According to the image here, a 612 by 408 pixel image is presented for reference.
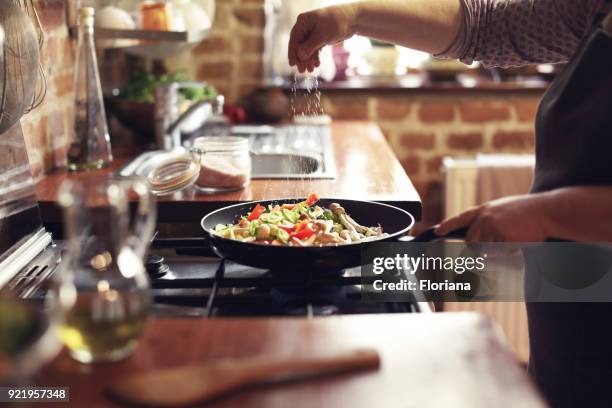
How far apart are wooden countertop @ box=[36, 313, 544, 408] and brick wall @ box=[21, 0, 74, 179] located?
1.03 meters

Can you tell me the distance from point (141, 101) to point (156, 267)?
1303mm

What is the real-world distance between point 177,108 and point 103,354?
5.34ft

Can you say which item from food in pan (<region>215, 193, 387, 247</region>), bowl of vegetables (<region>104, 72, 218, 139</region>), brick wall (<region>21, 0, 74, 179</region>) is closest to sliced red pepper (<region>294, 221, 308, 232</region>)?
food in pan (<region>215, 193, 387, 247</region>)

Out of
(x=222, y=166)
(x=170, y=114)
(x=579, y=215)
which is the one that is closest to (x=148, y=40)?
(x=170, y=114)

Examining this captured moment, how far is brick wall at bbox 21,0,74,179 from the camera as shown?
5.95ft

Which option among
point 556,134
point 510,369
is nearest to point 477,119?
point 556,134

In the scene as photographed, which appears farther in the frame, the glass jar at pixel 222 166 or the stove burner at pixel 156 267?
the glass jar at pixel 222 166

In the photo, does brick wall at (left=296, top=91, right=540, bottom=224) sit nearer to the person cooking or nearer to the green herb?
the green herb

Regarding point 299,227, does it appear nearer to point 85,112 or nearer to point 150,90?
point 85,112

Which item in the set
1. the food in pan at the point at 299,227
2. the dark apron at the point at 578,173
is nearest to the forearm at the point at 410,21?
the dark apron at the point at 578,173

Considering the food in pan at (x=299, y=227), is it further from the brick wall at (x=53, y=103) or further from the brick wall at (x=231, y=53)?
the brick wall at (x=231, y=53)

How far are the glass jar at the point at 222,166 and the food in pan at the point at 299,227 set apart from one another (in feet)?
1.28

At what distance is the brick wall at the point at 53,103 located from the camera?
1.81m

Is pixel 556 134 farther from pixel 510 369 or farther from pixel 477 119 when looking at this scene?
pixel 477 119
